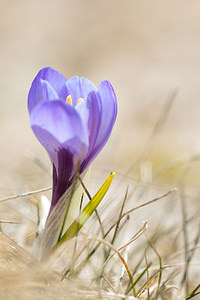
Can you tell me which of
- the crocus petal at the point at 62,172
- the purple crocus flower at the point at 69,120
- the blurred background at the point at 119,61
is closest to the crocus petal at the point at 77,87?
the purple crocus flower at the point at 69,120

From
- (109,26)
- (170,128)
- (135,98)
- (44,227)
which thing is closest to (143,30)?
(109,26)

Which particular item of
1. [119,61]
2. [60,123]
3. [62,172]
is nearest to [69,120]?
[60,123]

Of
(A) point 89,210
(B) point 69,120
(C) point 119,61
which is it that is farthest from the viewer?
Answer: (C) point 119,61

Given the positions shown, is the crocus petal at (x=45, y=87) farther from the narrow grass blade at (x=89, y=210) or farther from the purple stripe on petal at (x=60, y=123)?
the narrow grass blade at (x=89, y=210)

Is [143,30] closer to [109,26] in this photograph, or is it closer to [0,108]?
[109,26]

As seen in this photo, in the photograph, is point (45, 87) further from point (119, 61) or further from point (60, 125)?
point (119, 61)
